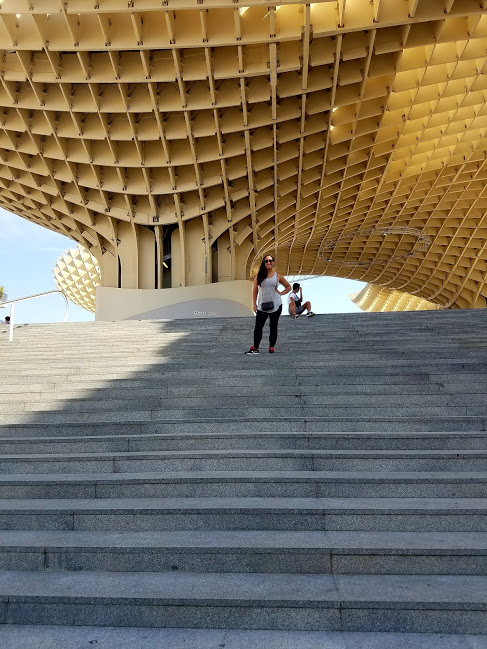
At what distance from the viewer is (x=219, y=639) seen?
291 cm

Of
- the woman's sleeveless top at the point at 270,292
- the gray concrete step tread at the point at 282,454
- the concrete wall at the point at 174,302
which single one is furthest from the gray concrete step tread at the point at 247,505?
the concrete wall at the point at 174,302

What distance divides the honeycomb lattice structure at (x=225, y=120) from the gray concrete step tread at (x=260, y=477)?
14.2m

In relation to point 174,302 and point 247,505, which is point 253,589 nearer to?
point 247,505

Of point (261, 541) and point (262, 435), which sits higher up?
point (262, 435)

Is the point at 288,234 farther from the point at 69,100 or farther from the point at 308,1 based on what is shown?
the point at 308,1

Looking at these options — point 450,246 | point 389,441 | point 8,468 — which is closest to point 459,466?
point 389,441

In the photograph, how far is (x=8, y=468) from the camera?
16.9 ft

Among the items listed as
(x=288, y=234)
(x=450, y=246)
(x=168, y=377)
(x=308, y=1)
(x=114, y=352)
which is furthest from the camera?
(x=450, y=246)

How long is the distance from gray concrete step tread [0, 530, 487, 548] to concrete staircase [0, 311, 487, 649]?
0.05 ft

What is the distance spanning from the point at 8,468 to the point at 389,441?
3.45m

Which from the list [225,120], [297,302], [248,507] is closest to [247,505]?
[248,507]

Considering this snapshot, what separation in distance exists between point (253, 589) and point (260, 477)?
128 centimetres

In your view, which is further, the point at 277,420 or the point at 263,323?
the point at 263,323

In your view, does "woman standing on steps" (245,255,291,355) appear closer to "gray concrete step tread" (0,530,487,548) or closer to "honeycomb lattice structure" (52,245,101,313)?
"gray concrete step tread" (0,530,487,548)
